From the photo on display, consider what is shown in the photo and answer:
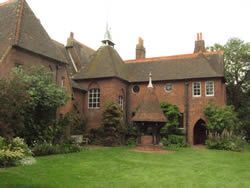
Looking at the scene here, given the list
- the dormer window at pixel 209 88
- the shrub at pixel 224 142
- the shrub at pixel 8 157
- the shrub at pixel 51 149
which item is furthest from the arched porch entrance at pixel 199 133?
the shrub at pixel 8 157

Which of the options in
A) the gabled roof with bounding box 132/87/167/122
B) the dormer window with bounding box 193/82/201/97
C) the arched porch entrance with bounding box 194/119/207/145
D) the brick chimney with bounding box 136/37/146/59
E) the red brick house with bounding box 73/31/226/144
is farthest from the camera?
the brick chimney with bounding box 136/37/146/59

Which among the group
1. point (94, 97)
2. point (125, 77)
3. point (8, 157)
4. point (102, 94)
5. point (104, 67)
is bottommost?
point (8, 157)

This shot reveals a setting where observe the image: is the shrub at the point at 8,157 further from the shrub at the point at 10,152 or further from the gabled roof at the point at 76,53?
the gabled roof at the point at 76,53

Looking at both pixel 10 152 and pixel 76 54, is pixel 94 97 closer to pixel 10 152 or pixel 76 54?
pixel 76 54

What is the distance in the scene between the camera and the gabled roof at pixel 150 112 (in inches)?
990

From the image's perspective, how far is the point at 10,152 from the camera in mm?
13641

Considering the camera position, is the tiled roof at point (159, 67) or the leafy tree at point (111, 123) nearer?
the leafy tree at point (111, 123)

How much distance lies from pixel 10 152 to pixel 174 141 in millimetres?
18134

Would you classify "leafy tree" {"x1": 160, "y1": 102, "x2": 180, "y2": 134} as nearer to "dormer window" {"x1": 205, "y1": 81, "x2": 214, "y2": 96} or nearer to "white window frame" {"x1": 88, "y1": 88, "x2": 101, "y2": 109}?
"dormer window" {"x1": 205, "y1": 81, "x2": 214, "y2": 96}

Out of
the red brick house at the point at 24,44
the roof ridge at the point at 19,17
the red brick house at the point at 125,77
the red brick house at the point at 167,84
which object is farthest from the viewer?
the red brick house at the point at 167,84

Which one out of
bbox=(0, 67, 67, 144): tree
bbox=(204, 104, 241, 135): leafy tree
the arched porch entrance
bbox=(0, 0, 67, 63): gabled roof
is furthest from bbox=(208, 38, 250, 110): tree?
bbox=(0, 67, 67, 144): tree

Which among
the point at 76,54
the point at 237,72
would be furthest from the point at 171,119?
the point at 237,72

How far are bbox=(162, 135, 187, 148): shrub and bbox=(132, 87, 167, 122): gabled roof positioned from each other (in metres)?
3.69

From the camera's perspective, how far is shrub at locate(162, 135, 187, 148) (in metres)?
28.2
